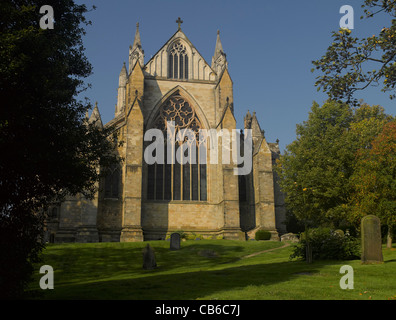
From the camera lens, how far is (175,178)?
117ft

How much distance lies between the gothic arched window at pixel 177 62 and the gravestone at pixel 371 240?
1045 inches

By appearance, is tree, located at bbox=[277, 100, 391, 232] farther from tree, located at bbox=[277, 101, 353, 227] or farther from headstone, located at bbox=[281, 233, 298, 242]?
headstone, located at bbox=[281, 233, 298, 242]

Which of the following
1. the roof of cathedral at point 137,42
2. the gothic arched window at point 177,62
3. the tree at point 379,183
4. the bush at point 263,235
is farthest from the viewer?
the gothic arched window at point 177,62

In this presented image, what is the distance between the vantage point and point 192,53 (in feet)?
130

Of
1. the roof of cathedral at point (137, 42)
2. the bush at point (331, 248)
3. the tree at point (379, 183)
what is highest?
the roof of cathedral at point (137, 42)

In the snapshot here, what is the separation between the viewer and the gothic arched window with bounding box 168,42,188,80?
38.7 m

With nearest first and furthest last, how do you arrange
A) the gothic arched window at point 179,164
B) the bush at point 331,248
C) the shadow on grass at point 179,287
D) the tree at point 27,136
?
the tree at point 27,136
the shadow on grass at point 179,287
the bush at point 331,248
the gothic arched window at point 179,164

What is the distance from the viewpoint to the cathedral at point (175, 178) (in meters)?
32.0

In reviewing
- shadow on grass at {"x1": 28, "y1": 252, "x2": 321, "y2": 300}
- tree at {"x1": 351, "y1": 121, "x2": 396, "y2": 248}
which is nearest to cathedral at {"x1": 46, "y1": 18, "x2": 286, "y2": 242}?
tree at {"x1": 351, "y1": 121, "x2": 396, "y2": 248}

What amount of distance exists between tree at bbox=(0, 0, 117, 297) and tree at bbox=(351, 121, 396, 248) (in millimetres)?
17223

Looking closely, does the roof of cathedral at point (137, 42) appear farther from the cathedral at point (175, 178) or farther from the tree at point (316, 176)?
the tree at point (316, 176)

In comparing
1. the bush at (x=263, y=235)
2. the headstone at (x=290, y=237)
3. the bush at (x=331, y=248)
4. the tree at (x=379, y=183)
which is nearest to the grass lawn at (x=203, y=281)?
the bush at (x=331, y=248)
